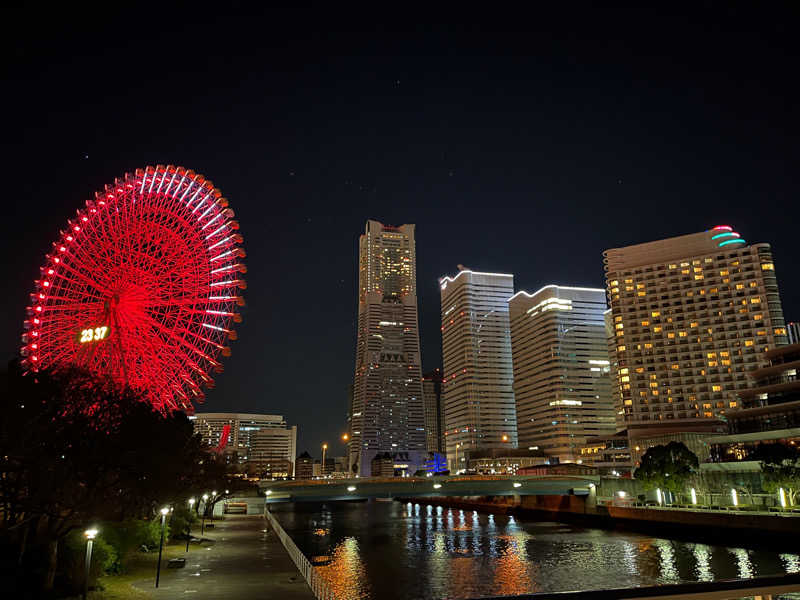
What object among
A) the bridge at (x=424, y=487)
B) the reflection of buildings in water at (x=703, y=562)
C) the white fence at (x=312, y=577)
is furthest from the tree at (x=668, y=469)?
the white fence at (x=312, y=577)

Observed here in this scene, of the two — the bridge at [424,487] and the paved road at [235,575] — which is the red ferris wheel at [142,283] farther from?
the bridge at [424,487]

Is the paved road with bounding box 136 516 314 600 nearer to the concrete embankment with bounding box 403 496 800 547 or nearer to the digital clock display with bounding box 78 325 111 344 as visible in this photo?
the digital clock display with bounding box 78 325 111 344

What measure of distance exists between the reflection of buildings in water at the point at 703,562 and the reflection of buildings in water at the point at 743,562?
84.5 inches

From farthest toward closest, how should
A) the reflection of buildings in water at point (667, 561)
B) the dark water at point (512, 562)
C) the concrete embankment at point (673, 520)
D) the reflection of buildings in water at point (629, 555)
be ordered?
the concrete embankment at point (673, 520) → the reflection of buildings in water at point (629, 555) → the reflection of buildings in water at point (667, 561) → the dark water at point (512, 562)

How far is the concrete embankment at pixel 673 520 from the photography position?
61.5 metres

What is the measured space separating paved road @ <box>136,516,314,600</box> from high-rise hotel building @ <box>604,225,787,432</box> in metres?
154

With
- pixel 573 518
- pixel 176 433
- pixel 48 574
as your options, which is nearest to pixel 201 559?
pixel 176 433

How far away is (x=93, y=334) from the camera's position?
56.3 metres

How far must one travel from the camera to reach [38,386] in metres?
34.1

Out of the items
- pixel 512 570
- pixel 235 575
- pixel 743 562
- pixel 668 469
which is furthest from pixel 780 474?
pixel 235 575

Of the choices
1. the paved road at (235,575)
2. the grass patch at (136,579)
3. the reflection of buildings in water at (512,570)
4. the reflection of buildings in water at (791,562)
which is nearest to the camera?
the grass patch at (136,579)

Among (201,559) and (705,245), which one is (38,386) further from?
(705,245)

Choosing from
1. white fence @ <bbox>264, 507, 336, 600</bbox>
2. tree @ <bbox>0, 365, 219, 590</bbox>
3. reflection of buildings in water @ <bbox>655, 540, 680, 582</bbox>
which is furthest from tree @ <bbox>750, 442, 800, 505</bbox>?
tree @ <bbox>0, 365, 219, 590</bbox>

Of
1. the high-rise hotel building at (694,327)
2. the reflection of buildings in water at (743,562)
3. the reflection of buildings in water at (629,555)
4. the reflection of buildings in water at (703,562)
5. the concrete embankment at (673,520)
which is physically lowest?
the reflection of buildings in water at (629,555)
